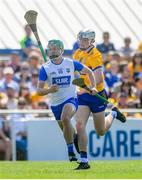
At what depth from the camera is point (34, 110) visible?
65.0ft

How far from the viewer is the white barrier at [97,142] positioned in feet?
64.3

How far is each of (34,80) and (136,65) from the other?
97.5 inches

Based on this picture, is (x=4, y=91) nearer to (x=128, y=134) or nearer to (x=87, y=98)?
(x=128, y=134)

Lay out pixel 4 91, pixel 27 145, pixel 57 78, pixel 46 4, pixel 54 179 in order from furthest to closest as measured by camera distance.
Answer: pixel 46 4
pixel 4 91
pixel 27 145
pixel 57 78
pixel 54 179

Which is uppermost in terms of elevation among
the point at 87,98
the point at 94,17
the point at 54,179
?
the point at 94,17

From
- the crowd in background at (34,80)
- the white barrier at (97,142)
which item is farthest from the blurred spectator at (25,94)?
the white barrier at (97,142)

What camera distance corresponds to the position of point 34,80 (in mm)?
21922

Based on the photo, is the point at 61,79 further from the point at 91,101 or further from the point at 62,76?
the point at 91,101

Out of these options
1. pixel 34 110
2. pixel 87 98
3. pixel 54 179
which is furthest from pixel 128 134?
pixel 54 179

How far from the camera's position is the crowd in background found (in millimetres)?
19638

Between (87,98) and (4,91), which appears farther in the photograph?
(4,91)

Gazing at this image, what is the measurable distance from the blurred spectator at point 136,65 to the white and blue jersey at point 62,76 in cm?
775

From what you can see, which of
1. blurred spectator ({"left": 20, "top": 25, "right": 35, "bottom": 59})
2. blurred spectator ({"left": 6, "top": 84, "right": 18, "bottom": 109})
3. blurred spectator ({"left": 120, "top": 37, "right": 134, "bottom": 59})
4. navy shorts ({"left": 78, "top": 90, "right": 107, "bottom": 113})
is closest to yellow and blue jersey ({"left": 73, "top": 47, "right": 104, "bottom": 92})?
navy shorts ({"left": 78, "top": 90, "right": 107, "bottom": 113})

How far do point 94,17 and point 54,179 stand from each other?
565 inches
